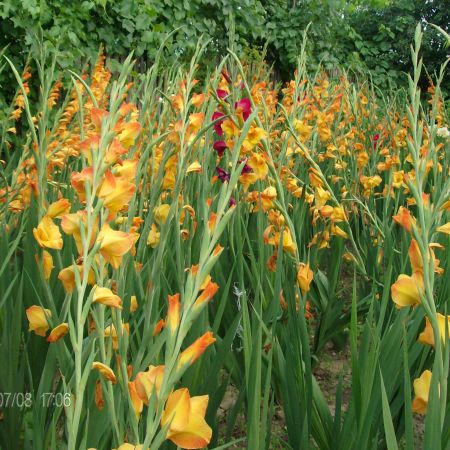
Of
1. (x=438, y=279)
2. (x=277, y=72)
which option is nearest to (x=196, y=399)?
(x=438, y=279)

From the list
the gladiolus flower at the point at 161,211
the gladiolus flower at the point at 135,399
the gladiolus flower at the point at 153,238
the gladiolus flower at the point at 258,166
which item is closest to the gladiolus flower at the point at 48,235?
the gladiolus flower at the point at 135,399

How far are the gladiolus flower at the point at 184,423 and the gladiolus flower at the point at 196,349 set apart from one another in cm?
2

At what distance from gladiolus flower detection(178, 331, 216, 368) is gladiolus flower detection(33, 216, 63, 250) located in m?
0.32

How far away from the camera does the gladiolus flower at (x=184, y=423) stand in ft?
1.54

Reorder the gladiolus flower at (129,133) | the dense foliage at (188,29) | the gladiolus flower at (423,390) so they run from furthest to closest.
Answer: the dense foliage at (188,29) → the gladiolus flower at (129,133) → the gladiolus flower at (423,390)

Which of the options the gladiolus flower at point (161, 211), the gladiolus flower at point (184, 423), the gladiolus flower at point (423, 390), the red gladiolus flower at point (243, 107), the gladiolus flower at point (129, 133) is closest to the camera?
the gladiolus flower at point (184, 423)

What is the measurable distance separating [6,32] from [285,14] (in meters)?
3.95

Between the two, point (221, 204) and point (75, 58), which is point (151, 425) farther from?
point (75, 58)

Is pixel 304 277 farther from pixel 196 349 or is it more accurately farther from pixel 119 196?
pixel 196 349

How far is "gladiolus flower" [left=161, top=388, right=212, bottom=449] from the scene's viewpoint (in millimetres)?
468

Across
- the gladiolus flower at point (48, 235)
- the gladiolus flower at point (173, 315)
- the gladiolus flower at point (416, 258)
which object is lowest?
the gladiolus flower at point (48, 235)

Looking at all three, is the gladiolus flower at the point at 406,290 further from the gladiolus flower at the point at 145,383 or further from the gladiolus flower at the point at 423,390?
the gladiolus flower at the point at 145,383

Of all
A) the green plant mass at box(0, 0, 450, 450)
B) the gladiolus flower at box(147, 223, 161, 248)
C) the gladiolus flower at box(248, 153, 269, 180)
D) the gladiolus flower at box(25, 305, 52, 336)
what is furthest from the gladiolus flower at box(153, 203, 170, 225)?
the gladiolus flower at box(25, 305, 52, 336)

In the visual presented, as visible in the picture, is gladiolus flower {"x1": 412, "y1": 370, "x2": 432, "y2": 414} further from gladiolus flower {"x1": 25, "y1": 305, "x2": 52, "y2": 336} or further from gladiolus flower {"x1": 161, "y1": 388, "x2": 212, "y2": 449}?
gladiolus flower {"x1": 25, "y1": 305, "x2": 52, "y2": 336}
